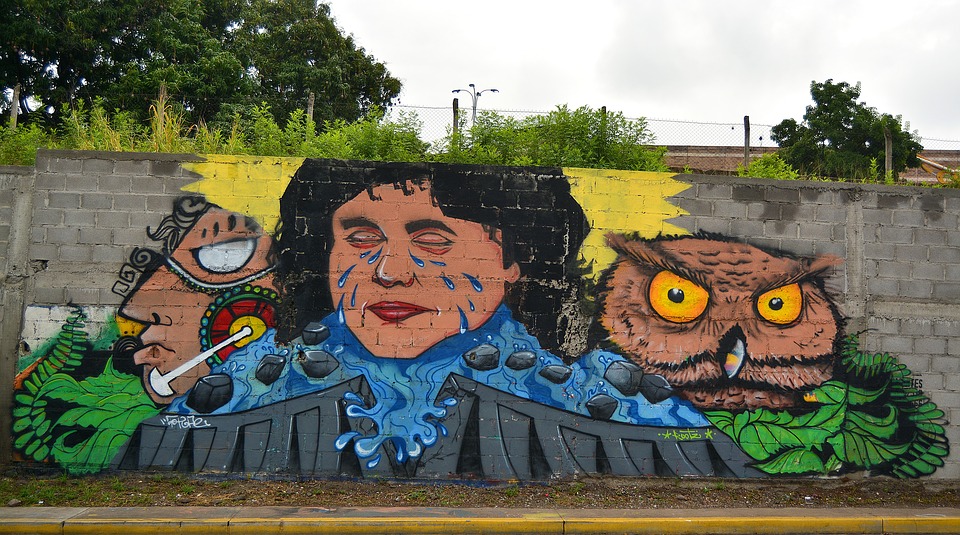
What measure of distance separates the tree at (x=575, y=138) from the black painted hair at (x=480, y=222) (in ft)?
7.29

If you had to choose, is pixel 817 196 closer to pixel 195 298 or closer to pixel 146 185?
pixel 195 298

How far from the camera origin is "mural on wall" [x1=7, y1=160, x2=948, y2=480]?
265 inches

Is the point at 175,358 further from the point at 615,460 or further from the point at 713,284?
the point at 713,284

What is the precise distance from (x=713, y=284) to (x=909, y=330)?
6.55 feet

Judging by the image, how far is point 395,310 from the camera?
690 cm

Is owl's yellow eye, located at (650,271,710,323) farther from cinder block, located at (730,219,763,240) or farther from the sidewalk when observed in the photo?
the sidewalk

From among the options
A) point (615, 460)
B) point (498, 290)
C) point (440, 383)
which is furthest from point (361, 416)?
point (615, 460)

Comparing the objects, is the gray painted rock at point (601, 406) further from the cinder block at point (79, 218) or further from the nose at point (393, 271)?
the cinder block at point (79, 218)

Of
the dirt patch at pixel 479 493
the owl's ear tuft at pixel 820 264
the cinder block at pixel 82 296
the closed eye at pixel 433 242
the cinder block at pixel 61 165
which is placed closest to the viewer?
the dirt patch at pixel 479 493

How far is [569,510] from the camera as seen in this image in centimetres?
624

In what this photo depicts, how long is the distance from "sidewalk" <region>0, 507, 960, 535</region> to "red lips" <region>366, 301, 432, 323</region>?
5.61 feet

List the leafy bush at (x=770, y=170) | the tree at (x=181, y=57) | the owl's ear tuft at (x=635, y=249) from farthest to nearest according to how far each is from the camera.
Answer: the tree at (x=181, y=57)
the leafy bush at (x=770, y=170)
the owl's ear tuft at (x=635, y=249)

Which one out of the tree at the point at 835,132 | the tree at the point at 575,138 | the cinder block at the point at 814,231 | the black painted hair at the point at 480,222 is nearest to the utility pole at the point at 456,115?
the tree at the point at 575,138

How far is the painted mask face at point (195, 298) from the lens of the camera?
6742 millimetres
